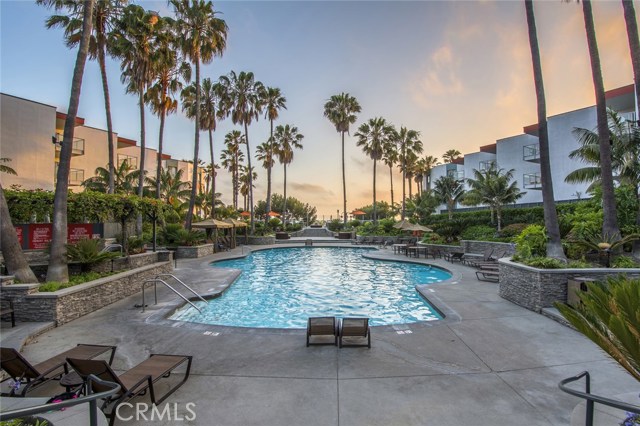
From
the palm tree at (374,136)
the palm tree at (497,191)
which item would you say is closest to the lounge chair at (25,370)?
the palm tree at (497,191)

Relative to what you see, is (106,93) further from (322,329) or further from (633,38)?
(633,38)

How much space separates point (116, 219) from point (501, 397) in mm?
15185

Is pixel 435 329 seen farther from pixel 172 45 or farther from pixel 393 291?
pixel 172 45

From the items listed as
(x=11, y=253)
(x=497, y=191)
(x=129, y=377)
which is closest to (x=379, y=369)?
(x=129, y=377)

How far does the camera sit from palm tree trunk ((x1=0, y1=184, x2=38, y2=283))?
883cm

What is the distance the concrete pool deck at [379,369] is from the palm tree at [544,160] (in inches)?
141

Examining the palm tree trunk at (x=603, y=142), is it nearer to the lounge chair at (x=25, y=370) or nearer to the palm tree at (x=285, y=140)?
the lounge chair at (x=25, y=370)

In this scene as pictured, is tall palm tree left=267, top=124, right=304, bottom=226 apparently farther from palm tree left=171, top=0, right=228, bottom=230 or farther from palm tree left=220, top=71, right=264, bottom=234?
palm tree left=171, top=0, right=228, bottom=230

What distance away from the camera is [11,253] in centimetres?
888

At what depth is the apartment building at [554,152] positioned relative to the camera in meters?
25.3

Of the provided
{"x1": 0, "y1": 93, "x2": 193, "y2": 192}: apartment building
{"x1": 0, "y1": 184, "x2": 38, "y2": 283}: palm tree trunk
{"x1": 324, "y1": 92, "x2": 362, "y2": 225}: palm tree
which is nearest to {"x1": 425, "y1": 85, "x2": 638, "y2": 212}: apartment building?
{"x1": 324, "y1": 92, "x2": 362, "y2": 225}: palm tree

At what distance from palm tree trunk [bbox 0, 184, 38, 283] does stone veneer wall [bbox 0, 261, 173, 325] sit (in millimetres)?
1198

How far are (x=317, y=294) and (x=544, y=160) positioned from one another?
375 inches

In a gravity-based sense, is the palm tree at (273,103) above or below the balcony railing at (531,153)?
above
